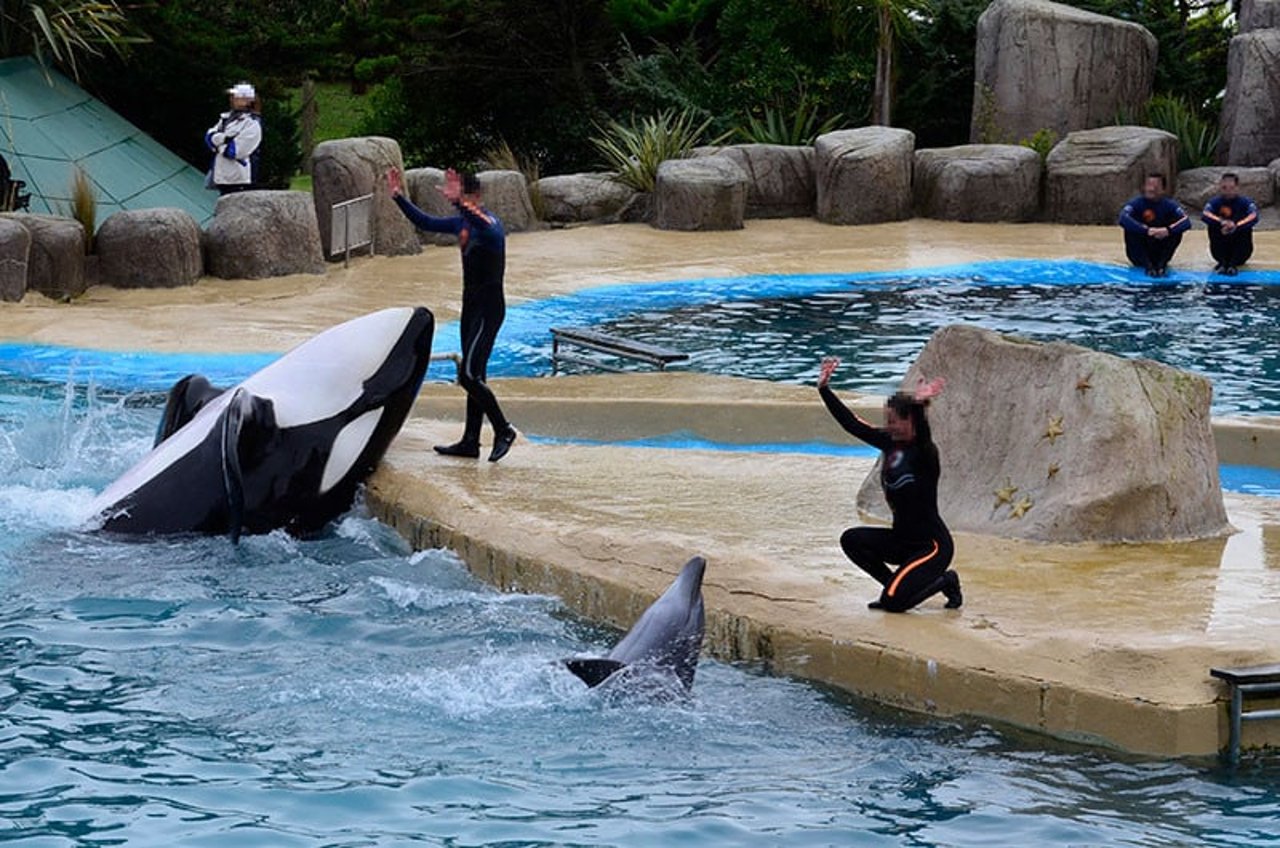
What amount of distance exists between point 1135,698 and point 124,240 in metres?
10.4

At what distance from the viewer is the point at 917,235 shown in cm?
1783

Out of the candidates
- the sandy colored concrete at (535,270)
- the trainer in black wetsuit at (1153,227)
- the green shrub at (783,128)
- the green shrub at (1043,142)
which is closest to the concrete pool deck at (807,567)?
the sandy colored concrete at (535,270)

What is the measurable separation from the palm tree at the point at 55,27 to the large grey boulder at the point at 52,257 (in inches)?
108

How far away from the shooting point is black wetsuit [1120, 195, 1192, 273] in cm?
1555

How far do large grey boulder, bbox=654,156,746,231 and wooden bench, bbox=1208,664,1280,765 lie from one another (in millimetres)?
13034

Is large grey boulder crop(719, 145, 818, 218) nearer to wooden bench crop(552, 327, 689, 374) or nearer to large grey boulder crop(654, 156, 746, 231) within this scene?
large grey boulder crop(654, 156, 746, 231)

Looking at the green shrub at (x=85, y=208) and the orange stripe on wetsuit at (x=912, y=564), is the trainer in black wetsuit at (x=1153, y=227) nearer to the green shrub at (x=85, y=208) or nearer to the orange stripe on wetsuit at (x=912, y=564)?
the green shrub at (x=85, y=208)

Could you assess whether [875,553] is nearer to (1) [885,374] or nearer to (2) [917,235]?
(1) [885,374]

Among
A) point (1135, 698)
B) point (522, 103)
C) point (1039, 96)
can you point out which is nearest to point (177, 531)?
point (1135, 698)

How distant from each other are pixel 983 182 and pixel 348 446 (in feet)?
39.3

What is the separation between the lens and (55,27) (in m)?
16.1

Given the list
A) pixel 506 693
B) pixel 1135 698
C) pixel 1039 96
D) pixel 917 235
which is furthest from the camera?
pixel 1039 96

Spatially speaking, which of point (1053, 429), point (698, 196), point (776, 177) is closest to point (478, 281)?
point (1053, 429)

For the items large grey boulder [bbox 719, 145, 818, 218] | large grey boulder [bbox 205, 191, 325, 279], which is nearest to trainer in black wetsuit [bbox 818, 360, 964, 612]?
large grey boulder [bbox 205, 191, 325, 279]
